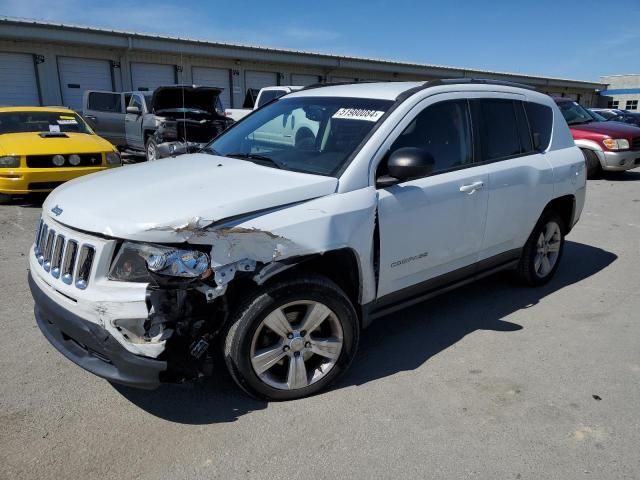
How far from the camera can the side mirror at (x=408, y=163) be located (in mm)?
2969

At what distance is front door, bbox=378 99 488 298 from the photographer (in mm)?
3154

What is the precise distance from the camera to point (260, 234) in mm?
2562

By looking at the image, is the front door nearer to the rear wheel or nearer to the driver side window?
the driver side window

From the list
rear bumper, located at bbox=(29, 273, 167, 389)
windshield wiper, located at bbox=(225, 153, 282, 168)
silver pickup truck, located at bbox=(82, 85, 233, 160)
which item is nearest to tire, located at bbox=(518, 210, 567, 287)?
windshield wiper, located at bbox=(225, 153, 282, 168)

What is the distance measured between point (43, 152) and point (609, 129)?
1126cm

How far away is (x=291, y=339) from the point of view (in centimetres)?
284

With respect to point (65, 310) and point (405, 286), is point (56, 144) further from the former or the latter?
point (405, 286)

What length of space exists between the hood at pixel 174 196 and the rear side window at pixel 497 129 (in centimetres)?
158

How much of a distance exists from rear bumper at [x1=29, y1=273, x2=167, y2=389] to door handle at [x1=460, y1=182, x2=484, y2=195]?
7.58ft

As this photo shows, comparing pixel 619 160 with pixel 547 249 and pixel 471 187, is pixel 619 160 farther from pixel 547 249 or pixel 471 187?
pixel 471 187

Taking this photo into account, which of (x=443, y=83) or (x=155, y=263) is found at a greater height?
(x=443, y=83)

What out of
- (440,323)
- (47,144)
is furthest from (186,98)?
(440,323)

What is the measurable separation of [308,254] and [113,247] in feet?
3.25

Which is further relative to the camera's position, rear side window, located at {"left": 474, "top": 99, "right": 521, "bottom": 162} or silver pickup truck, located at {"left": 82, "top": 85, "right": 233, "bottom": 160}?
silver pickup truck, located at {"left": 82, "top": 85, "right": 233, "bottom": 160}
